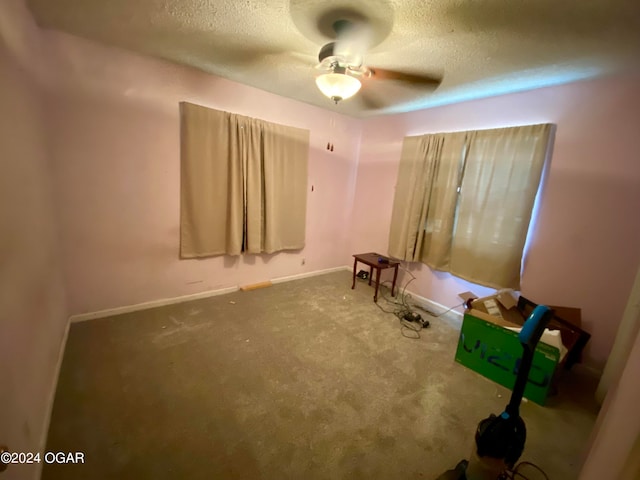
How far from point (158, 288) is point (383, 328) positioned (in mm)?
2427

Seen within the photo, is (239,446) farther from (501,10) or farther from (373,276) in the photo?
(373,276)

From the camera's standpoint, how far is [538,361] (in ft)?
6.02

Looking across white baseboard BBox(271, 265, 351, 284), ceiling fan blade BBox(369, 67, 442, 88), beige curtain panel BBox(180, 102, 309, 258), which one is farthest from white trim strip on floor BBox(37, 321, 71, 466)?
ceiling fan blade BBox(369, 67, 442, 88)

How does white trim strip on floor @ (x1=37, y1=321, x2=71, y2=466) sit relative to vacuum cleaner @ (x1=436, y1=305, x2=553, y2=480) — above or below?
below

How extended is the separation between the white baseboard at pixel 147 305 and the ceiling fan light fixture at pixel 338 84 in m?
2.52

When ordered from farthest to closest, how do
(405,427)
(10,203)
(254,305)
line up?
(254,305)
(405,427)
(10,203)

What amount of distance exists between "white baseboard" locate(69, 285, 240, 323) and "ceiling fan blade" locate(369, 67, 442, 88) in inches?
110

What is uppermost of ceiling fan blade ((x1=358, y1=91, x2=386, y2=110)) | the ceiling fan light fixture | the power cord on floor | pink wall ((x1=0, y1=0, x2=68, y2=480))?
ceiling fan blade ((x1=358, y1=91, x2=386, y2=110))

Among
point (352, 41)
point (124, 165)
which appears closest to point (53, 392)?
point (124, 165)

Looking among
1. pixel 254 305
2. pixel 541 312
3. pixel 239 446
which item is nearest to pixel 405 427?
pixel 239 446

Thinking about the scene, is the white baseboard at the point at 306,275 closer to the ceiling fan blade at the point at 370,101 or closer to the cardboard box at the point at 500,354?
the cardboard box at the point at 500,354

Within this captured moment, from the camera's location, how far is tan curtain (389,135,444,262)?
3.14 metres

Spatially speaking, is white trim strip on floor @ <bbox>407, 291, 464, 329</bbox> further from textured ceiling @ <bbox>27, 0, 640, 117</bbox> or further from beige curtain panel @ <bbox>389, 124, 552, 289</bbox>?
textured ceiling @ <bbox>27, 0, 640, 117</bbox>

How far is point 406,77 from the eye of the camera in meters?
2.35
